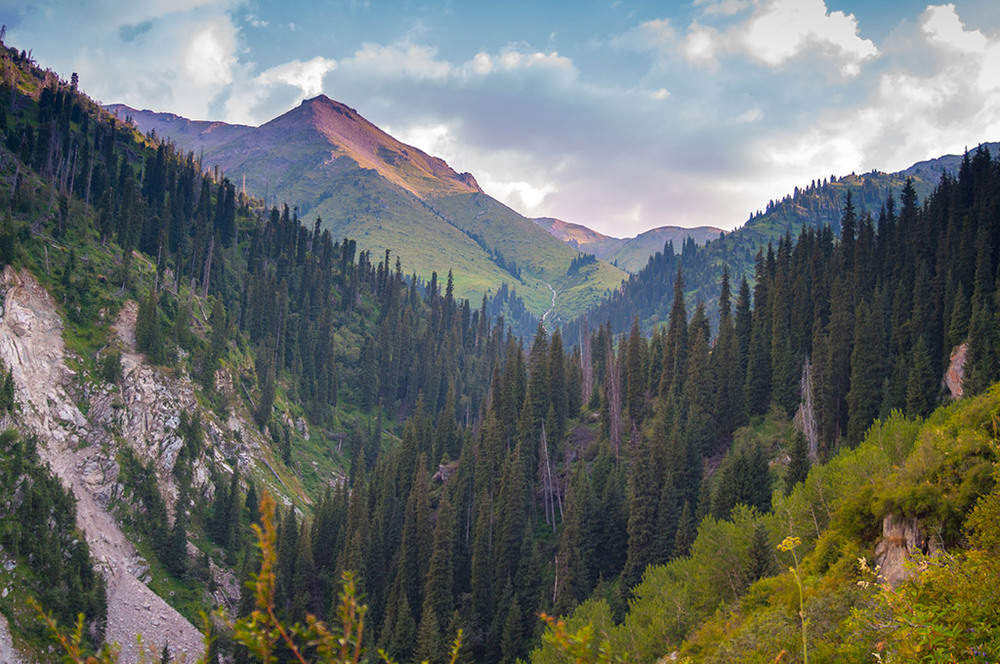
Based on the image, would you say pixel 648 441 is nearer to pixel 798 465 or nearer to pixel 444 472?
pixel 798 465

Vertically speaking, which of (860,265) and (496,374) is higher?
(860,265)

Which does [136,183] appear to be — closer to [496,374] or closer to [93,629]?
Result: [496,374]

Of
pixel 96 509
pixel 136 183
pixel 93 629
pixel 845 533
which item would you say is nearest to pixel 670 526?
pixel 845 533

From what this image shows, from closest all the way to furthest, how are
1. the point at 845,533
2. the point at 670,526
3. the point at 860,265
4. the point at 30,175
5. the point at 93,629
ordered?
1. the point at 845,533
2. the point at 93,629
3. the point at 670,526
4. the point at 860,265
5. the point at 30,175

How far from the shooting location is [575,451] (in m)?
108

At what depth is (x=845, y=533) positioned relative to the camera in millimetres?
34312

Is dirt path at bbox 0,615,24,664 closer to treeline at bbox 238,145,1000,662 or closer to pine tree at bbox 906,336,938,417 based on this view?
treeline at bbox 238,145,1000,662

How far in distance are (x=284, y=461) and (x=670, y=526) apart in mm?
83308

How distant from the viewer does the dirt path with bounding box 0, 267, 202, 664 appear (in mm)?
77188

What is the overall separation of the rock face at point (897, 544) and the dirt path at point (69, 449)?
244 feet

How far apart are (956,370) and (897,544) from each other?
185 ft

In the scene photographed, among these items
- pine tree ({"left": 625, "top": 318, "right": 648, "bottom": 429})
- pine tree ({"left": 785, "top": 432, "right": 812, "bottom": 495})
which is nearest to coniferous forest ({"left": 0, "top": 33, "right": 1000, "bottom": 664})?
pine tree ({"left": 785, "top": 432, "right": 812, "bottom": 495})

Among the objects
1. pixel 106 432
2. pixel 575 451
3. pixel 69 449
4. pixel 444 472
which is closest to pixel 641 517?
pixel 575 451

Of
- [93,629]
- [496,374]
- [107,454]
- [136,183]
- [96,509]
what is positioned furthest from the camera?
[136,183]
